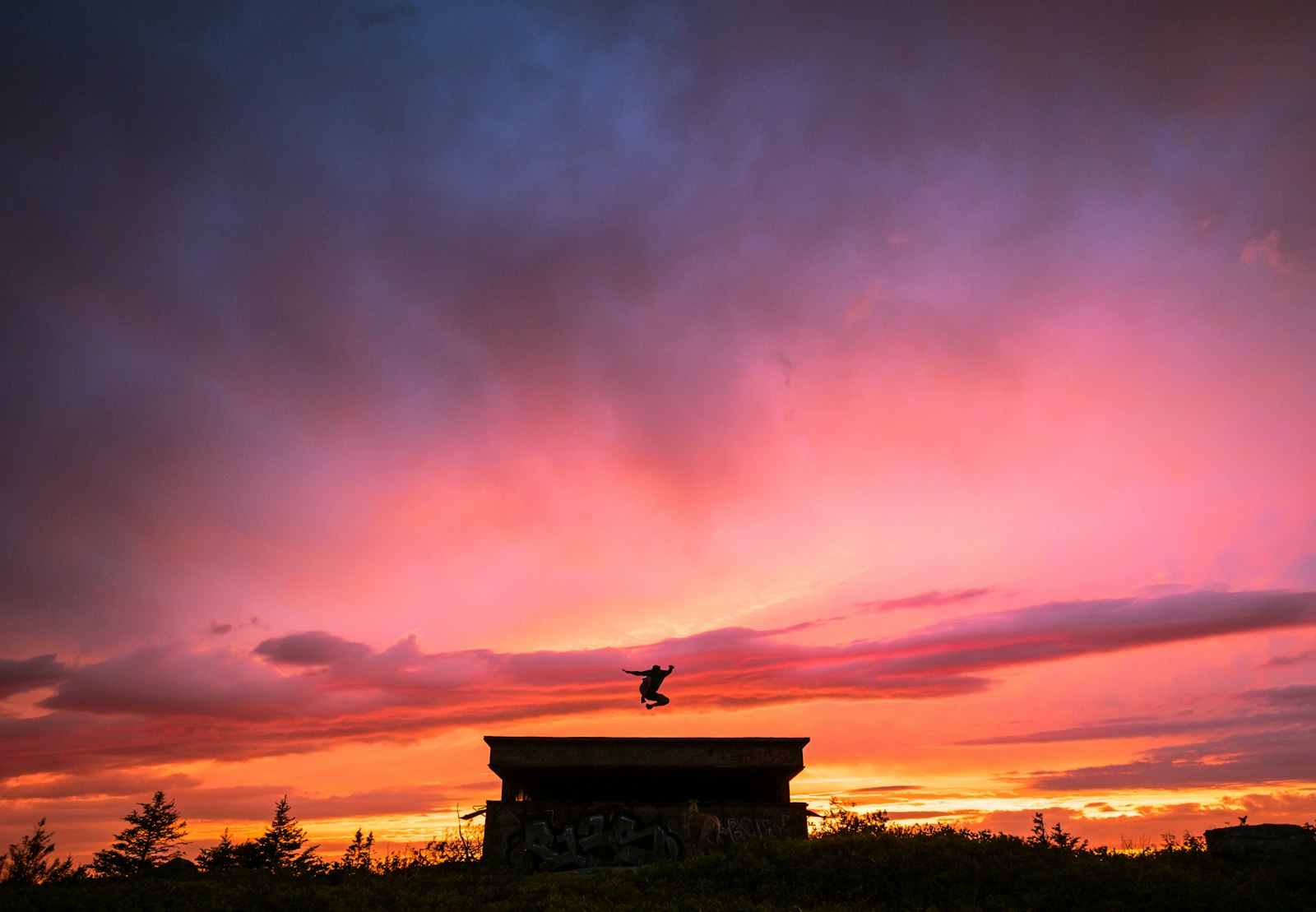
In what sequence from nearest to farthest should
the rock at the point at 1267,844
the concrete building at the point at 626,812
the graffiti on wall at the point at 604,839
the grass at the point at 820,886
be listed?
1. the grass at the point at 820,886
2. the rock at the point at 1267,844
3. the graffiti on wall at the point at 604,839
4. the concrete building at the point at 626,812

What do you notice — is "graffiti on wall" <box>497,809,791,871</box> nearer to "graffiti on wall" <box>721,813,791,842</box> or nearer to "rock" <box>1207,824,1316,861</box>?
"graffiti on wall" <box>721,813,791,842</box>

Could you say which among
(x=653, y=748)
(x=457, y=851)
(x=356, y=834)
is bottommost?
(x=356, y=834)

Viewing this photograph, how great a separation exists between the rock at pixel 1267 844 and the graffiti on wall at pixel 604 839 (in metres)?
14.5

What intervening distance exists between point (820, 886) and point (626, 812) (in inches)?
384

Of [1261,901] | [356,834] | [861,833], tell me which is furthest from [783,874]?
[356,834]

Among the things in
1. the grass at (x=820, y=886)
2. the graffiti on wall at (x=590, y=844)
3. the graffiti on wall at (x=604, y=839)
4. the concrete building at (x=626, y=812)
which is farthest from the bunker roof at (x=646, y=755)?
the grass at (x=820, y=886)

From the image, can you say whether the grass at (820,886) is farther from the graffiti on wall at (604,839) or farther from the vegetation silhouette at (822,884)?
the graffiti on wall at (604,839)

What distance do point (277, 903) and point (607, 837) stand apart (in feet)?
40.2

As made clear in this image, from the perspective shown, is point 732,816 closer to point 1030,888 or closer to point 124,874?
point 1030,888

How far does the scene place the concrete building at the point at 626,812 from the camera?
28766 millimetres

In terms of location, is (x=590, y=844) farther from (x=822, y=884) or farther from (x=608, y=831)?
(x=822, y=884)

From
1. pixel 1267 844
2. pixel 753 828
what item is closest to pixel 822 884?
pixel 753 828

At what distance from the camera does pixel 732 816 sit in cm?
2995

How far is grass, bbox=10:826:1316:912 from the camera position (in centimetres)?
2028
